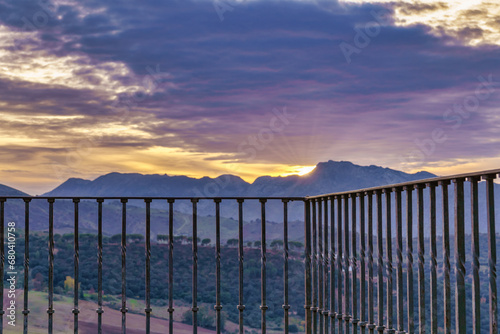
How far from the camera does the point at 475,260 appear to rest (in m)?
1.94

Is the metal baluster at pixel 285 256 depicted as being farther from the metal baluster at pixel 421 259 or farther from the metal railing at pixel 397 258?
the metal baluster at pixel 421 259

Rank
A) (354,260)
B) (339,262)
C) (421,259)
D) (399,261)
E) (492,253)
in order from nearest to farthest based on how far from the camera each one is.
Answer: (492,253) → (421,259) → (399,261) → (354,260) → (339,262)

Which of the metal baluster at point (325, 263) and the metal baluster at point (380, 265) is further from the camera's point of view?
the metal baluster at point (325, 263)

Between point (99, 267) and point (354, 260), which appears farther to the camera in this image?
point (99, 267)

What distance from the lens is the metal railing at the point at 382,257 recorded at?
6.57ft

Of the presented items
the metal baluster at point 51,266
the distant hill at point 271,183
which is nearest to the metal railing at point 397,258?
the metal baluster at point 51,266

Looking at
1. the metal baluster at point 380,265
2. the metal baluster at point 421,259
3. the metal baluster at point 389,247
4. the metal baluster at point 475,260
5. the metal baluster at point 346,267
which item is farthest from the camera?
the metal baluster at point 346,267

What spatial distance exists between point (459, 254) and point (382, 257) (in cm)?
83

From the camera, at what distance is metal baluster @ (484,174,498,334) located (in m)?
1.82

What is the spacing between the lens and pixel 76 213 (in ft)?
12.4

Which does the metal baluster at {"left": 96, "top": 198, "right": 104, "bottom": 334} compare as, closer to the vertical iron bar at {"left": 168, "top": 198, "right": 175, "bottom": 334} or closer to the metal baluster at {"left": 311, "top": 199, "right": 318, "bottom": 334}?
the vertical iron bar at {"left": 168, "top": 198, "right": 175, "bottom": 334}

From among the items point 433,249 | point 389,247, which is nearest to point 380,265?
point 389,247

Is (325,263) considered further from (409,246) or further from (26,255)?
(26,255)

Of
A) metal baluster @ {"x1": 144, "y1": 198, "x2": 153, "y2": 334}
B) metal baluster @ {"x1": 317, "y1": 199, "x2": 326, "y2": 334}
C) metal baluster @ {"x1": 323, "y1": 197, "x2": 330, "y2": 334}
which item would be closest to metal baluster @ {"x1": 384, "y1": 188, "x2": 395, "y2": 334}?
metal baluster @ {"x1": 323, "y1": 197, "x2": 330, "y2": 334}
